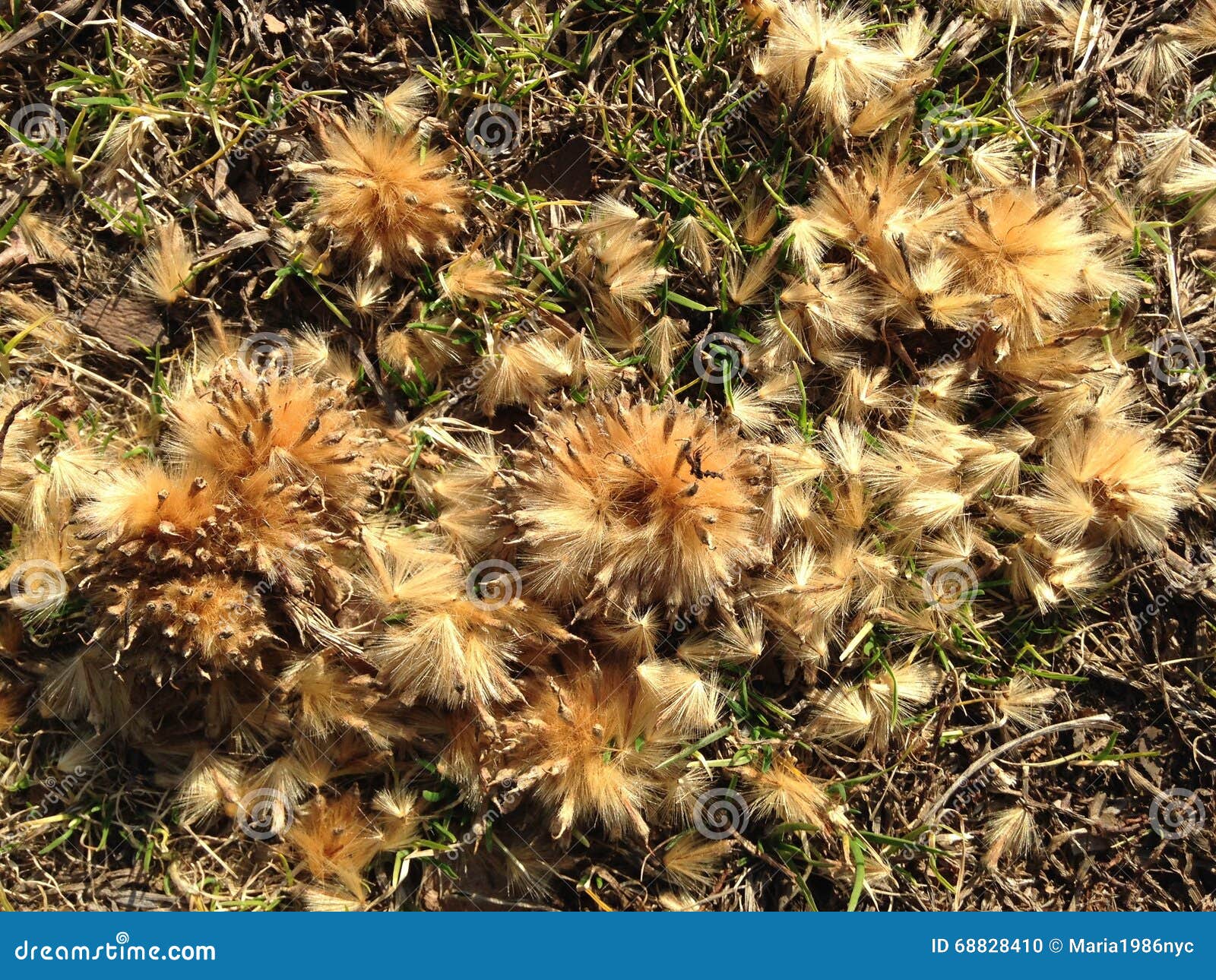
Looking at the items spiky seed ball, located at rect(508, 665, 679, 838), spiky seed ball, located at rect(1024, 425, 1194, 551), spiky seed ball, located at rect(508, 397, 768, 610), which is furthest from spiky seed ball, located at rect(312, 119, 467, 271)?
spiky seed ball, located at rect(1024, 425, 1194, 551)

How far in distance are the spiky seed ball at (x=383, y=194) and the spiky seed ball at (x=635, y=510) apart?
64 centimetres

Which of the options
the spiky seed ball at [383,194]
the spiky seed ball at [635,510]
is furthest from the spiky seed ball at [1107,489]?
the spiky seed ball at [383,194]

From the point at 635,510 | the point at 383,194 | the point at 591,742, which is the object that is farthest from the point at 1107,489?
the point at 383,194

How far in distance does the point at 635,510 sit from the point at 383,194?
1.05 m

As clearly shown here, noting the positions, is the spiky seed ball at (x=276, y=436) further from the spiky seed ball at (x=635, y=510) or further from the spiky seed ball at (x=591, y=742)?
the spiky seed ball at (x=591, y=742)

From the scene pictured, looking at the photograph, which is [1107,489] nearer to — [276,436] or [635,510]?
[635,510]

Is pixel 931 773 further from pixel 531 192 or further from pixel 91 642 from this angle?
pixel 91 642

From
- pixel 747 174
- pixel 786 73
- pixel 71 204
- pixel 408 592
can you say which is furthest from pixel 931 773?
pixel 71 204

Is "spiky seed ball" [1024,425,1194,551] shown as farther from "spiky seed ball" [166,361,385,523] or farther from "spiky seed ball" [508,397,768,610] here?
"spiky seed ball" [166,361,385,523]

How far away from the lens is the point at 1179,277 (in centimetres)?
248

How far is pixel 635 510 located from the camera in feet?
6.69

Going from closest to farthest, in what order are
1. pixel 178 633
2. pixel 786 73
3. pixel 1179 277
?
pixel 178 633, pixel 786 73, pixel 1179 277

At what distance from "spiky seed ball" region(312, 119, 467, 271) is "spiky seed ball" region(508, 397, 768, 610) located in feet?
2.10

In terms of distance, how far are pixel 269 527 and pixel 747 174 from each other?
157 centimetres
